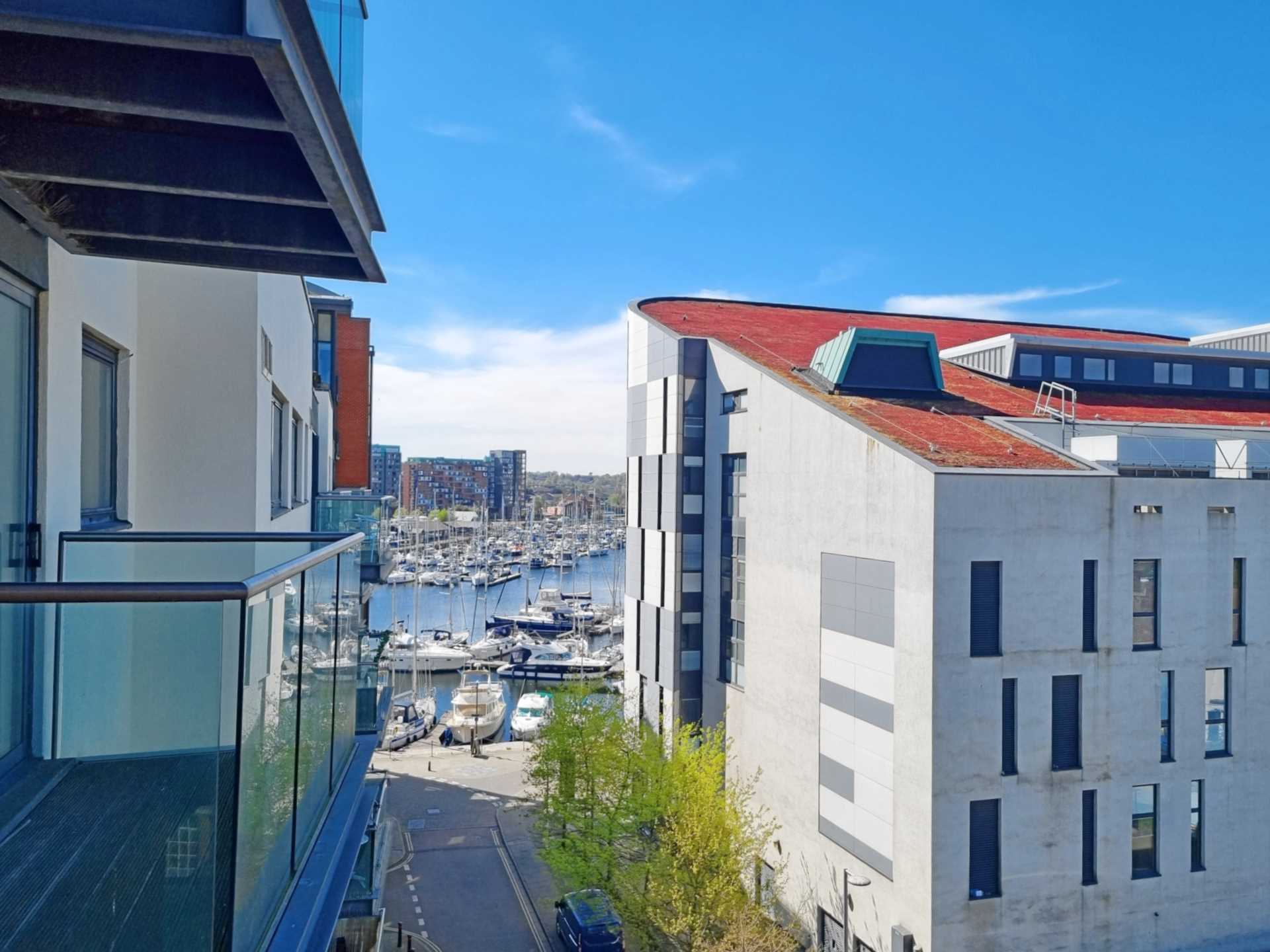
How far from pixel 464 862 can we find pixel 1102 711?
18.5 m

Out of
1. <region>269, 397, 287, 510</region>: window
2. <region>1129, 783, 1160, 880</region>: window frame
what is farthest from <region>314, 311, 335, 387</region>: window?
<region>1129, 783, 1160, 880</region>: window frame

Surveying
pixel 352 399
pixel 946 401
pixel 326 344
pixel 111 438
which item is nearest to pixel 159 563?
pixel 111 438

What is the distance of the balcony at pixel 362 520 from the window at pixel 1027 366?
21.3 meters

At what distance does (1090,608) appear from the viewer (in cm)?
1802

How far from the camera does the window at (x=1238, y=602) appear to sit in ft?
63.0

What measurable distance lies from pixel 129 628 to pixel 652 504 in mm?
26088

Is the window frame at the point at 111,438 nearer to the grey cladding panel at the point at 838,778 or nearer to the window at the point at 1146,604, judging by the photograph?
the grey cladding panel at the point at 838,778

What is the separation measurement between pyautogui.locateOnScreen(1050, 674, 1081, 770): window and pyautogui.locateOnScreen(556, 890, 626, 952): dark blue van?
1097cm

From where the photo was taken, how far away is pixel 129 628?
2.76 meters

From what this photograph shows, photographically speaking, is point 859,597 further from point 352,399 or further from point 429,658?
point 429,658

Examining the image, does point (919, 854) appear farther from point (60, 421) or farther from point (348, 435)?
point (348, 435)

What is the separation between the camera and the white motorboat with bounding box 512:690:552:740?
42.3 metres

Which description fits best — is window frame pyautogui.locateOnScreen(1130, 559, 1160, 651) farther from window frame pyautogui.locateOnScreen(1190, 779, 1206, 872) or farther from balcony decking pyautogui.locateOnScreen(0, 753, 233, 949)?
balcony decking pyautogui.locateOnScreen(0, 753, 233, 949)

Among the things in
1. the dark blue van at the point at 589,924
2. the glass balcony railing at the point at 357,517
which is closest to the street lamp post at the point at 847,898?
the dark blue van at the point at 589,924
